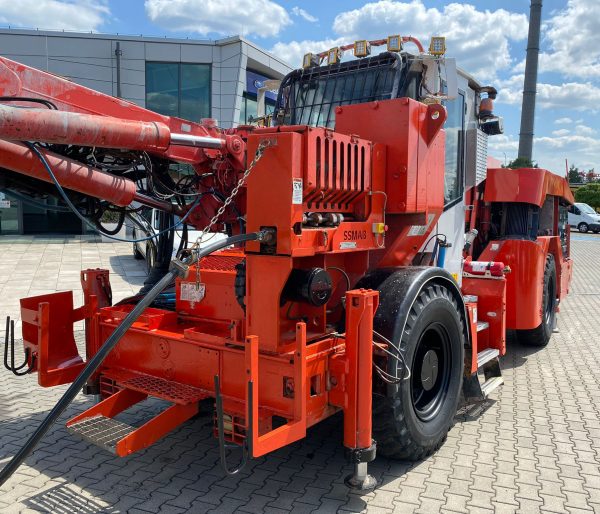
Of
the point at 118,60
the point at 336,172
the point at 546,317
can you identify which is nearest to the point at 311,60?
the point at 336,172

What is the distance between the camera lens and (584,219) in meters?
34.1

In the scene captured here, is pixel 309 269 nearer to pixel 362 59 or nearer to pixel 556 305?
pixel 362 59

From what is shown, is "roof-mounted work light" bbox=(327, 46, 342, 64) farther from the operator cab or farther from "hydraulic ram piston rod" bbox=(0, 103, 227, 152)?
"hydraulic ram piston rod" bbox=(0, 103, 227, 152)

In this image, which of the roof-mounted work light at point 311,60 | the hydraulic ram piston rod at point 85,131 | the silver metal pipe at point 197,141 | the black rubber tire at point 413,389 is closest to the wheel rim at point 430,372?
the black rubber tire at point 413,389

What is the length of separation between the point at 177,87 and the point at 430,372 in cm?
2025

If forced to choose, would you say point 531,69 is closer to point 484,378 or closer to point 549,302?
point 549,302

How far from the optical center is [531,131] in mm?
34375

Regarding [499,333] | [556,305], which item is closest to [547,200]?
[556,305]

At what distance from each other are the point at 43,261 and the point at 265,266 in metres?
13.6

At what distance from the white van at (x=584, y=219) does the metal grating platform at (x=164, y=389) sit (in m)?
34.9

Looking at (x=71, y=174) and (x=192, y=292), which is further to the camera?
(x=192, y=292)

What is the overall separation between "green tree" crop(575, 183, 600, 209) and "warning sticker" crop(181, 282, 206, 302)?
4510 centimetres

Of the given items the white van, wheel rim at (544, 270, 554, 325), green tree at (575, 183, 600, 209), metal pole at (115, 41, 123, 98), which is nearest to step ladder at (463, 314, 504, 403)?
wheel rim at (544, 270, 554, 325)

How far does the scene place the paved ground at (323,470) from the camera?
11.1 feet
